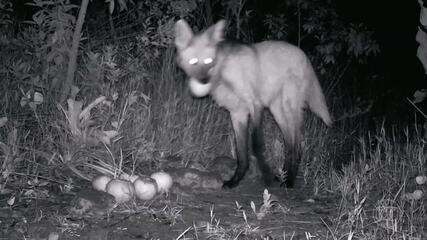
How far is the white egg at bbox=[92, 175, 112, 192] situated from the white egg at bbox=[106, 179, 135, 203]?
0.11 metres

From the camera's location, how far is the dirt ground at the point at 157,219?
2.97 m

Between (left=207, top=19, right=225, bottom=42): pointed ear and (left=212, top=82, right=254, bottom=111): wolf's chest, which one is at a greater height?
(left=207, top=19, right=225, bottom=42): pointed ear

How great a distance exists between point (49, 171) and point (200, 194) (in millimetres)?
1131

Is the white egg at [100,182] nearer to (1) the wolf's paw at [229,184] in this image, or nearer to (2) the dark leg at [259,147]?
(1) the wolf's paw at [229,184]

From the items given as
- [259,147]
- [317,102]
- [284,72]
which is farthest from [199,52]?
[317,102]

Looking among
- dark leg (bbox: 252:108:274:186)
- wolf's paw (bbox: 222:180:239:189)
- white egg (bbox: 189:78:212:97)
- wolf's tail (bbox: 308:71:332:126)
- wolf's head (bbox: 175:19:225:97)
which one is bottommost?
wolf's paw (bbox: 222:180:239:189)

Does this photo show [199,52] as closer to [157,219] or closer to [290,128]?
[290,128]

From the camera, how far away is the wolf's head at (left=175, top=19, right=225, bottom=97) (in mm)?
4652

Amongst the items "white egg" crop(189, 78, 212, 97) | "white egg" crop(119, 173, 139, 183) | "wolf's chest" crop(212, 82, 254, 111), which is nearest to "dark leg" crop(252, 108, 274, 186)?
"wolf's chest" crop(212, 82, 254, 111)

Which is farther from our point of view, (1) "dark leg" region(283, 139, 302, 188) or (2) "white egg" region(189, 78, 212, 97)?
(1) "dark leg" region(283, 139, 302, 188)

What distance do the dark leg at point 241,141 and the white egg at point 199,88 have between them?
34cm

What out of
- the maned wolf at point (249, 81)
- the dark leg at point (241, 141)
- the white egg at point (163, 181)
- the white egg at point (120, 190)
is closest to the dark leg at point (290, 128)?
the maned wolf at point (249, 81)

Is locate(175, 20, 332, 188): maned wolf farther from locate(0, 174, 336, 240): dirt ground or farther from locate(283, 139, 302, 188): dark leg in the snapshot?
locate(0, 174, 336, 240): dirt ground

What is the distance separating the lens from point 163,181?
151 inches
